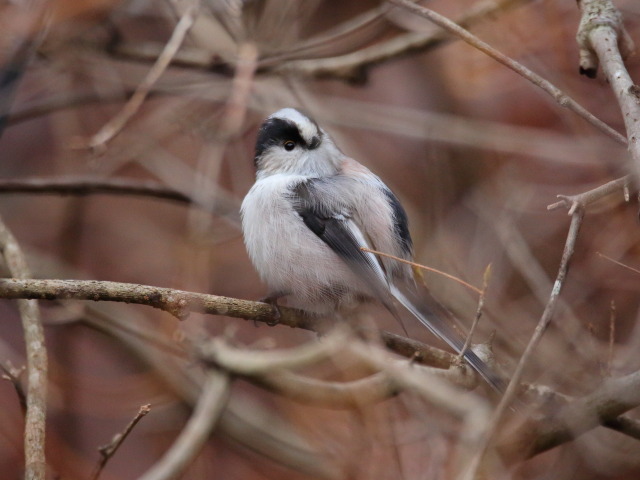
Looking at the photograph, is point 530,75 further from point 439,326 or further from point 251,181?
point 251,181

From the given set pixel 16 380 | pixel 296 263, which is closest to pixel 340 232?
pixel 296 263

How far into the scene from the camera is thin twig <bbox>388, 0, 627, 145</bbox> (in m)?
1.84

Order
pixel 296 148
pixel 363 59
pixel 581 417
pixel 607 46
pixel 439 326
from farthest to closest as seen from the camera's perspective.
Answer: pixel 363 59
pixel 296 148
pixel 439 326
pixel 607 46
pixel 581 417

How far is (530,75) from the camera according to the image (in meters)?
1.96

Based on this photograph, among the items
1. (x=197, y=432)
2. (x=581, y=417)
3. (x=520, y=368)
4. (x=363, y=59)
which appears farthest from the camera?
(x=363, y=59)

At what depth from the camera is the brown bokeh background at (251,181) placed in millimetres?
3260

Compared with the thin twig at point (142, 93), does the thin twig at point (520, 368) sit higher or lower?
lower

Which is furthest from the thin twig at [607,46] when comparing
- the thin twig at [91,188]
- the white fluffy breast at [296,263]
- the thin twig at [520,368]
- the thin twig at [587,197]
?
the thin twig at [91,188]

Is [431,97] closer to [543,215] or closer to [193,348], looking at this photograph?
[543,215]

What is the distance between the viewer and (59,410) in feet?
12.2

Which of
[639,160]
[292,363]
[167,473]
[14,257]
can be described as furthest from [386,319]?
[639,160]

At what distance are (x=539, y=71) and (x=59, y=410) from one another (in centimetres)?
297

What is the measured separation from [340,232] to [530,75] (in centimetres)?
94

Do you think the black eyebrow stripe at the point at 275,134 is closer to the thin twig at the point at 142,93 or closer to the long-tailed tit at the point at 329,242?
the long-tailed tit at the point at 329,242
